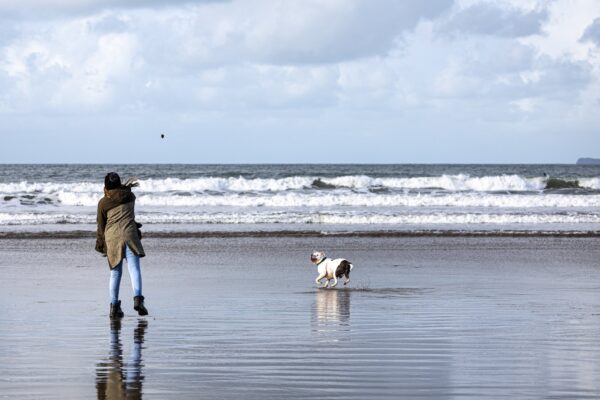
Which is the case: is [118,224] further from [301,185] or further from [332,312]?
[301,185]

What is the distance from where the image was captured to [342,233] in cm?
2275

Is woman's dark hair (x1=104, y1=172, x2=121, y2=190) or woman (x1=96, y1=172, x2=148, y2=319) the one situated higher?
woman's dark hair (x1=104, y1=172, x2=121, y2=190)

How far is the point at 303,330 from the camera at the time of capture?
8.84 meters

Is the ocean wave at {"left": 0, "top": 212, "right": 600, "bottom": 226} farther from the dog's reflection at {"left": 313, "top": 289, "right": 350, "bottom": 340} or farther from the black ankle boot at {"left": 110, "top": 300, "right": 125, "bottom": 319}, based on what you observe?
the black ankle boot at {"left": 110, "top": 300, "right": 125, "bottom": 319}

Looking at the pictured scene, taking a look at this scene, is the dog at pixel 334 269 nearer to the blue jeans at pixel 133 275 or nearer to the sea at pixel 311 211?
the blue jeans at pixel 133 275

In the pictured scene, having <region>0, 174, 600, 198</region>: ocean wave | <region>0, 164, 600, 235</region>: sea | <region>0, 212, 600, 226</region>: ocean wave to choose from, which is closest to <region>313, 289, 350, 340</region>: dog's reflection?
<region>0, 164, 600, 235</region>: sea

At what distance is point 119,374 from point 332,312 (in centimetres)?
391

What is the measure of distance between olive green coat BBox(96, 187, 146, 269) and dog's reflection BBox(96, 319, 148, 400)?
1.52 metres

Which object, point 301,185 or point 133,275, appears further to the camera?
point 301,185

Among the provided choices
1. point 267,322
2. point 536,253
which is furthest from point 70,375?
point 536,253

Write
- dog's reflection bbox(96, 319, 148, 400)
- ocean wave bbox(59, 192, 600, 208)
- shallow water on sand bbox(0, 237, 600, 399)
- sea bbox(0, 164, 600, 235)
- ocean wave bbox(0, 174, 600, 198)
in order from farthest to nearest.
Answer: ocean wave bbox(0, 174, 600, 198) < ocean wave bbox(59, 192, 600, 208) < sea bbox(0, 164, 600, 235) < shallow water on sand bbox(0, 237, 600, 399) < dog's reflection bbox(96, 319, 148, 400)

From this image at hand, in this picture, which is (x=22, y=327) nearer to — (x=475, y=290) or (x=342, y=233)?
(x=475, y=290)

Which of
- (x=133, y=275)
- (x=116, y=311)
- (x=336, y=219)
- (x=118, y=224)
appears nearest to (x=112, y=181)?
(x=118, y=224)

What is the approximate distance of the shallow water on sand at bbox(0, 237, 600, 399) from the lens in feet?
20.6
